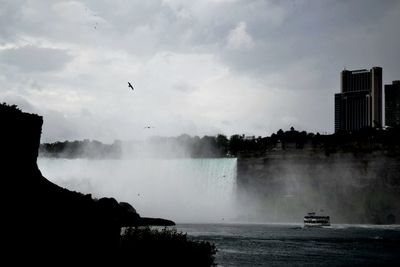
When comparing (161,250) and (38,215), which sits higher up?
(38,215)

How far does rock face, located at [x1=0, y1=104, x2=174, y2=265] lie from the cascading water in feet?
257

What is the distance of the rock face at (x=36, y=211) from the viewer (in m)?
13.4

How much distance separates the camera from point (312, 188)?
9738 cm

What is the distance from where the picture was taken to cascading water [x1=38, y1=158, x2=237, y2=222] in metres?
97.8

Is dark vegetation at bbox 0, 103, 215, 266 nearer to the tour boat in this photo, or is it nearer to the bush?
the bush

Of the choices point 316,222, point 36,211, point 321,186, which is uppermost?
point 321,186

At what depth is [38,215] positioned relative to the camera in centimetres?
1373

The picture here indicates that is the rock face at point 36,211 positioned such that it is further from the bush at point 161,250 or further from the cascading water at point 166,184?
the cascading water at point 166,184

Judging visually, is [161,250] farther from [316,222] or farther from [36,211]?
[316,222]

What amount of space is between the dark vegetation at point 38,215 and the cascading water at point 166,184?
256ft

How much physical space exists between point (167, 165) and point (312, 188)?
30.3 metres

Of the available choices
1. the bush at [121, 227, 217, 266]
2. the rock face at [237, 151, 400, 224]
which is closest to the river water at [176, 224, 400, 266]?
the bush at [121, 227, 217, 266]

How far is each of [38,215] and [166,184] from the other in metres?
89.8

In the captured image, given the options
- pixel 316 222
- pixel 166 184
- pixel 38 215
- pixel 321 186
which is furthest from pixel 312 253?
pixel 166 184
